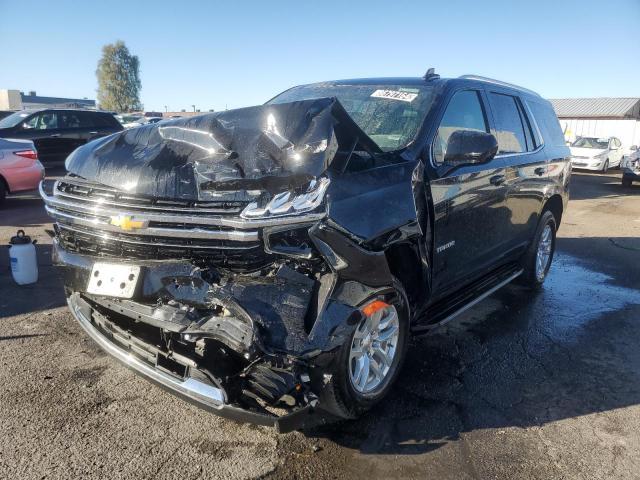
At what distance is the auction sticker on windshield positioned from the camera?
3.76 meters

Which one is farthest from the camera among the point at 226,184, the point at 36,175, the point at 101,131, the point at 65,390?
the point at 101,131

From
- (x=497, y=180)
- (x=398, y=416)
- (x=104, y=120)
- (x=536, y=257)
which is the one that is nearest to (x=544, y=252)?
(x=536, y=257)

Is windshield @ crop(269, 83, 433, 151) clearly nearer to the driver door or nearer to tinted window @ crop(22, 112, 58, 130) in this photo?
the driver door

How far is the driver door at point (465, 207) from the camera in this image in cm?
341

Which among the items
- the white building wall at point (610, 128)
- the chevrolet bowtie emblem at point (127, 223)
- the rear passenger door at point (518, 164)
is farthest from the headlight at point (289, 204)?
the white building wall at point (610, 128)

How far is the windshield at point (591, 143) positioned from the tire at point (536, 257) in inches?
792

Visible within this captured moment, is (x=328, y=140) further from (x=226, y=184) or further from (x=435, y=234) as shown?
(x=435, y=234)

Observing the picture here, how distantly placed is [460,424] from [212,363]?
5.00ft

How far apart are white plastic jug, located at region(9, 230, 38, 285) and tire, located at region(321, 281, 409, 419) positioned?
12.5 ft

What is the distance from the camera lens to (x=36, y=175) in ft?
30.9

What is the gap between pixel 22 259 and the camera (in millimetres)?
4953

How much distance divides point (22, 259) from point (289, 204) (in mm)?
3741

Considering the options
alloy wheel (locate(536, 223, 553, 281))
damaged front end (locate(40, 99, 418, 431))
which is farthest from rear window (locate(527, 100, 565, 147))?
damaged front end (locate(40, 99, 418, 431))

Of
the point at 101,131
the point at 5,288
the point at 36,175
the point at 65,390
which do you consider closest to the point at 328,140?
the point at 65,390
